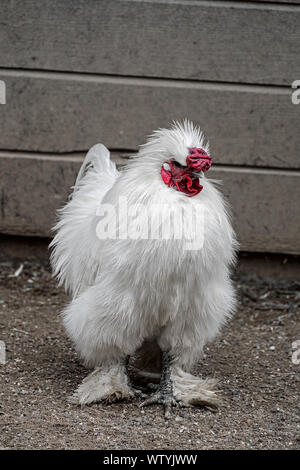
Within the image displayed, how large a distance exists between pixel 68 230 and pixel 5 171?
1806mm

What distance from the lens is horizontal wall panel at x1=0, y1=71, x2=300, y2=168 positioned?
5.56 m

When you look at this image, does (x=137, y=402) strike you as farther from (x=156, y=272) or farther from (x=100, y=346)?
(x=156, y=272)

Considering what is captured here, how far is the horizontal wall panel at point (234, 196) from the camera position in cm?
569

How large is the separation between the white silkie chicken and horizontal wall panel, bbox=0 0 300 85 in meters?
1.89

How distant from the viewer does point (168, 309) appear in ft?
11.8

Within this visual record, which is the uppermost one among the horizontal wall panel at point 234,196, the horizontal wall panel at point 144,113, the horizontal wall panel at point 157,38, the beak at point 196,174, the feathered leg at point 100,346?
the horizontal wall panel at point 157,38

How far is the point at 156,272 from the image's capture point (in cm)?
341

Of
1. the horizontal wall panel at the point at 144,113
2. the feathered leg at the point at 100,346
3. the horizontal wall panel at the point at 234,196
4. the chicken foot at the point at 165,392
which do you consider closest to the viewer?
the feathered leg at the point at 100,346

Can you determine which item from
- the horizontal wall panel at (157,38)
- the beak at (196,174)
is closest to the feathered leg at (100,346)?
the beak at (196,174)

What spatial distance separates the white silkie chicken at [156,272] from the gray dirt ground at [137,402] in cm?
20

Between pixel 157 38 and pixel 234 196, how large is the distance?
140 cm

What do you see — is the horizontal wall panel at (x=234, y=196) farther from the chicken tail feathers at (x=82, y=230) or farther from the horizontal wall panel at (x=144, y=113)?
the chicken tail feathers at (x=82, y=230)

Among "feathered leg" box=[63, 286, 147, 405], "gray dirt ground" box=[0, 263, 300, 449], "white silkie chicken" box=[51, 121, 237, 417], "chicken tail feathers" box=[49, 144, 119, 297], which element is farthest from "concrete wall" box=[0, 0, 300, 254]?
"feathered leg" box=[63, 286, 147, 405]

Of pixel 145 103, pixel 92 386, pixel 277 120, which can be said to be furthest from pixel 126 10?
pixel 92 386
